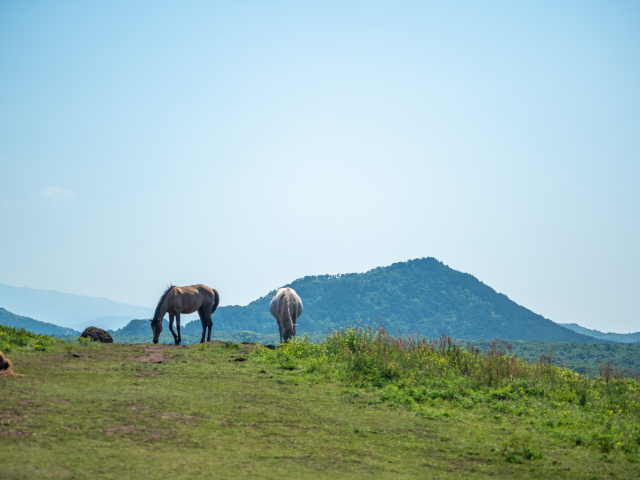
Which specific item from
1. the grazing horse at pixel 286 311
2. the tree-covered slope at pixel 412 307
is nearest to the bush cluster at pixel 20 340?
the grazing horse at pixel 286 311

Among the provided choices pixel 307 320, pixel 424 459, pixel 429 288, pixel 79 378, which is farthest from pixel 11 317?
pixel 429 288

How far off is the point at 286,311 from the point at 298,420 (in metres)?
11.7

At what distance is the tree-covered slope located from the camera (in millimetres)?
142875

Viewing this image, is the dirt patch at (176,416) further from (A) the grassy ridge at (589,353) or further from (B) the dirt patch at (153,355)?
(A) the grassy ridge at (589,353)

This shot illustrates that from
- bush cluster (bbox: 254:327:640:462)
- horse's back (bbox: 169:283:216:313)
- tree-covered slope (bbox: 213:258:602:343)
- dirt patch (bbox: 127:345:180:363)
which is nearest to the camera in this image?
bush cluster (bbox: 254:327:640:462)

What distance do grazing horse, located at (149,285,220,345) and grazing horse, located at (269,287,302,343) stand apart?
347 cm

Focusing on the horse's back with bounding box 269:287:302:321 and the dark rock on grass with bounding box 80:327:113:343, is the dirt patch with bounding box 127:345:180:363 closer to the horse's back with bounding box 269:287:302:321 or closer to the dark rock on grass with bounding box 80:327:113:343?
the dark rock on grass with bounding box 80:327:113:343

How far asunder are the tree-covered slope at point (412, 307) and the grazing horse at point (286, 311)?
11299 centimetres

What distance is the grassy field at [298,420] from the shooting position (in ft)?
22.7

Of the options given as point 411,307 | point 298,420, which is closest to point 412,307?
point 411,307

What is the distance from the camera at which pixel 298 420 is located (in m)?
9.54

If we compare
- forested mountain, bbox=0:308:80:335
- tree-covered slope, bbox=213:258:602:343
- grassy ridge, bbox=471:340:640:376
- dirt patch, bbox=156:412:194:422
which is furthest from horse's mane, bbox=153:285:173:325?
tree-covered slope, bbox=213:258:602:343

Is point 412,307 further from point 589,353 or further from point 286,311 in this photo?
point 286,311

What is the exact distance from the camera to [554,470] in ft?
25.2
